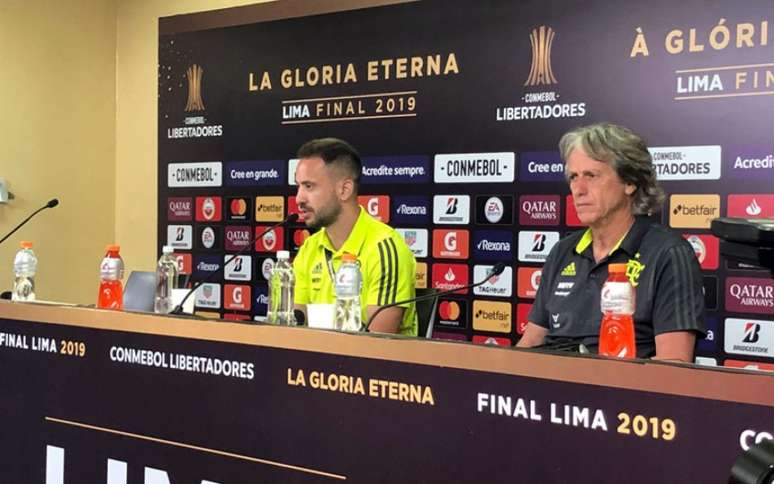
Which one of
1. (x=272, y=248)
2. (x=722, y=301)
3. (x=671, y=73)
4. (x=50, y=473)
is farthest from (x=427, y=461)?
(x=272, y=248)

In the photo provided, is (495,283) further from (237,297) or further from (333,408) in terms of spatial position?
(333,408)

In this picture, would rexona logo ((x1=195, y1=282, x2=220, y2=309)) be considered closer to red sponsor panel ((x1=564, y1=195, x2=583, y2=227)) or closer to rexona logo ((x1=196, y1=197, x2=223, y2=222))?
rexona logo ((x1=196, y1=197, x2=223, y2=222))

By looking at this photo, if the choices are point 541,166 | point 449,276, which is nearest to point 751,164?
point 541,166

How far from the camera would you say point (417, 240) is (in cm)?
371

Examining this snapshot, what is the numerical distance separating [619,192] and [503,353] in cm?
111

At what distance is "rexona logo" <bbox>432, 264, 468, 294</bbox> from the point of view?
3.61 m

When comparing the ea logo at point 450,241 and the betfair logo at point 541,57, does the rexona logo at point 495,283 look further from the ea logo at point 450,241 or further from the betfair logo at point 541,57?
the betfair logo at point 541,57

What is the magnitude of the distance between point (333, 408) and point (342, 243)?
1.44 metres

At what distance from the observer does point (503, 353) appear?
111 cm

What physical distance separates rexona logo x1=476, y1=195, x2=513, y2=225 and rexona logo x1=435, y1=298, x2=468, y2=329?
1.22ft

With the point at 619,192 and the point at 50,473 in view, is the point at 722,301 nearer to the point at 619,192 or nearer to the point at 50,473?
the point at 619,192

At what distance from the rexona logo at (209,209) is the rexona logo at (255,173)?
0.13 m

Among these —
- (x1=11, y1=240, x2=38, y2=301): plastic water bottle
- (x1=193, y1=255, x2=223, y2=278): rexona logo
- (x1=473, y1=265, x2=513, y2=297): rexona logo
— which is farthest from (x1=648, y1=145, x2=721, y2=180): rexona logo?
(x1=193, y1=255, x2=223, y2=278): rexona logo

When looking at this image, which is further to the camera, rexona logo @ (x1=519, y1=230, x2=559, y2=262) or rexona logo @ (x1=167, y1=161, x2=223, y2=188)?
rexona logo @ (x1=167, y1=161, x2=223, y2=188)
